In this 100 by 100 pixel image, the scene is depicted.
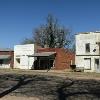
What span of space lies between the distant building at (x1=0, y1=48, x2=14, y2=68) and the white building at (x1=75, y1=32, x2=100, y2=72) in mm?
20649

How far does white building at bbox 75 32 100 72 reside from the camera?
186 ft

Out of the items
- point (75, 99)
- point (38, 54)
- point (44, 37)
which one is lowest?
point (75, 99)

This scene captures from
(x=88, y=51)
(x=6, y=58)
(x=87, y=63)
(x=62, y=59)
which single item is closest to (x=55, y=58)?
(x=62, y=59)

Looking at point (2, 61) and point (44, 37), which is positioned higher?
point (44, 37)

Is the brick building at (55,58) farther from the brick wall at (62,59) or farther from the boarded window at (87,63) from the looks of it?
the boarded window at (87,63)

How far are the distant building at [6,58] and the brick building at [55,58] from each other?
9.63m

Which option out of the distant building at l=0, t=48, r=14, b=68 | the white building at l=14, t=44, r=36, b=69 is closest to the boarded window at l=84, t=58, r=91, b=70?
the white building at l=14, t=44, r=36, b=69

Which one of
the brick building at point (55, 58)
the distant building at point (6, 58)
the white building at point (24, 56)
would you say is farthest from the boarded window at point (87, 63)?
the distant building at point (6, 58)

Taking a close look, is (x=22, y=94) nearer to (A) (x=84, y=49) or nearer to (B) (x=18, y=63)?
(A) (x=84, y=49)

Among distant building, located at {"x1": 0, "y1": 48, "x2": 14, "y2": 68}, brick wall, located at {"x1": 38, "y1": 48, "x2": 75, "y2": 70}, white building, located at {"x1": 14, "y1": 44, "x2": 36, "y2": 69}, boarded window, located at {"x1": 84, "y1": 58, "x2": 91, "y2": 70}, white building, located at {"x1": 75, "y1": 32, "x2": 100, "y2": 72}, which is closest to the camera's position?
white building, located at {"x1": 75, "y1": 32, "x2": 100, "y2": 72}

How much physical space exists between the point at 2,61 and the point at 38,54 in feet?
45.9

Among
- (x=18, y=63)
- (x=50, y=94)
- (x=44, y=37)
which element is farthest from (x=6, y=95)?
(x=44, y=37)

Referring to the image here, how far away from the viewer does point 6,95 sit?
62.0 ft

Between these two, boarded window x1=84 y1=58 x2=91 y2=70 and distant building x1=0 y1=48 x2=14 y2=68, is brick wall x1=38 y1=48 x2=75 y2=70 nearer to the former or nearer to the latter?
boarded window x1=84 y1=58 x2=91 y2=70
